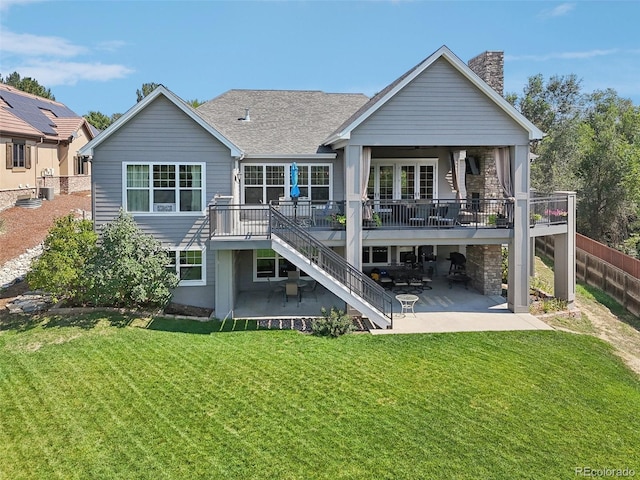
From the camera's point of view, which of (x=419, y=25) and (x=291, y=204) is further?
(x=419, y=25)

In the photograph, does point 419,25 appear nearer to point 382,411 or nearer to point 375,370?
point 375,370

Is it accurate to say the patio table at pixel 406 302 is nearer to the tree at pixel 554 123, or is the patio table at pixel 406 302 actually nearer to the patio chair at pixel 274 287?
the patio chair at pixel 274 287

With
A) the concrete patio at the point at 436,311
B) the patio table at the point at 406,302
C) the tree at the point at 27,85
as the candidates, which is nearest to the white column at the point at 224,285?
the concrete patio at the point at 436,311

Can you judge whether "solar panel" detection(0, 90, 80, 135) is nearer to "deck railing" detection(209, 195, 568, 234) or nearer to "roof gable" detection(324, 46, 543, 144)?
"deck railing" detection(209, 195, 568, 234)

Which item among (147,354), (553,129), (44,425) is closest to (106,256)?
(147,354)

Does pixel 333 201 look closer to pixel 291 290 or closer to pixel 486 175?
pixel 291 290
